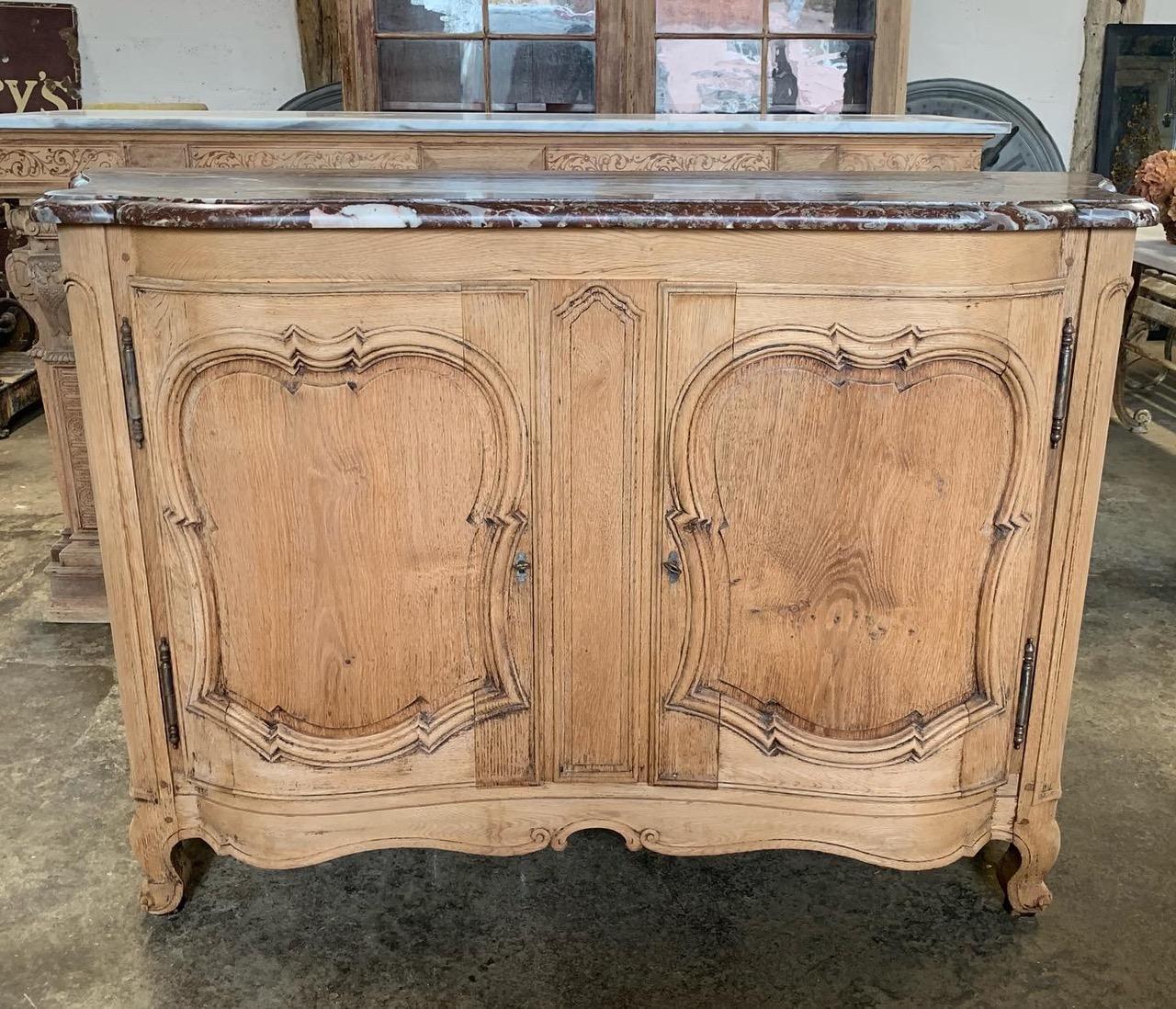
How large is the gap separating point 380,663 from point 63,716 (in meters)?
1.14

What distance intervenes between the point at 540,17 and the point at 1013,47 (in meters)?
2.27

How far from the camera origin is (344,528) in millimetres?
1551

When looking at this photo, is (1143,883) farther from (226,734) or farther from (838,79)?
(838,79)

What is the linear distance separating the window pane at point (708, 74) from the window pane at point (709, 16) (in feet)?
0.15

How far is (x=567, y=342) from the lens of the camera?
4.87 feet

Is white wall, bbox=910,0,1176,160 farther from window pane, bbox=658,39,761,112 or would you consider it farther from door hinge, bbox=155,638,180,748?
door hinge, bbox=155,638,180,748

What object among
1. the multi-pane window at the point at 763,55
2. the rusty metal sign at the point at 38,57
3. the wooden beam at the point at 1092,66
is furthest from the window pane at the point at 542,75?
the wooden beam at the point at 1092,66

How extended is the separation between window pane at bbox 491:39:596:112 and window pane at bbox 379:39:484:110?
82 mm

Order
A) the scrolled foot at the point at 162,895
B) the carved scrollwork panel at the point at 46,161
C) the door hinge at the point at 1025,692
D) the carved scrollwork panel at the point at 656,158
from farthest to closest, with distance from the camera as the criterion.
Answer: the carved scrollwork panel at the point at 656,158 → the carved scrollwork panel at the point at 46,161 → the scrolled foot at the point at 162,895 → the door hinge at the point at 1025,692

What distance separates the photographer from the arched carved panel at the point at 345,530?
1486 millimetres

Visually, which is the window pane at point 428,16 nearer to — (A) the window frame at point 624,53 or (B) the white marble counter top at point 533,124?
(A) the window frame at point 624,53

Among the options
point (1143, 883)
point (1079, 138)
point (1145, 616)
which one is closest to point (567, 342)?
point (1143, 883)

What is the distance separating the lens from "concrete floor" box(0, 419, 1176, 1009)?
1.66m

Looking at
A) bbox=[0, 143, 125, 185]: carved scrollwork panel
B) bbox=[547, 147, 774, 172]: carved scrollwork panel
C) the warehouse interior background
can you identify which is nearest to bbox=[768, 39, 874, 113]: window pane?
bbox=[547, 147, 774, 172]: carved scrollwork panel
